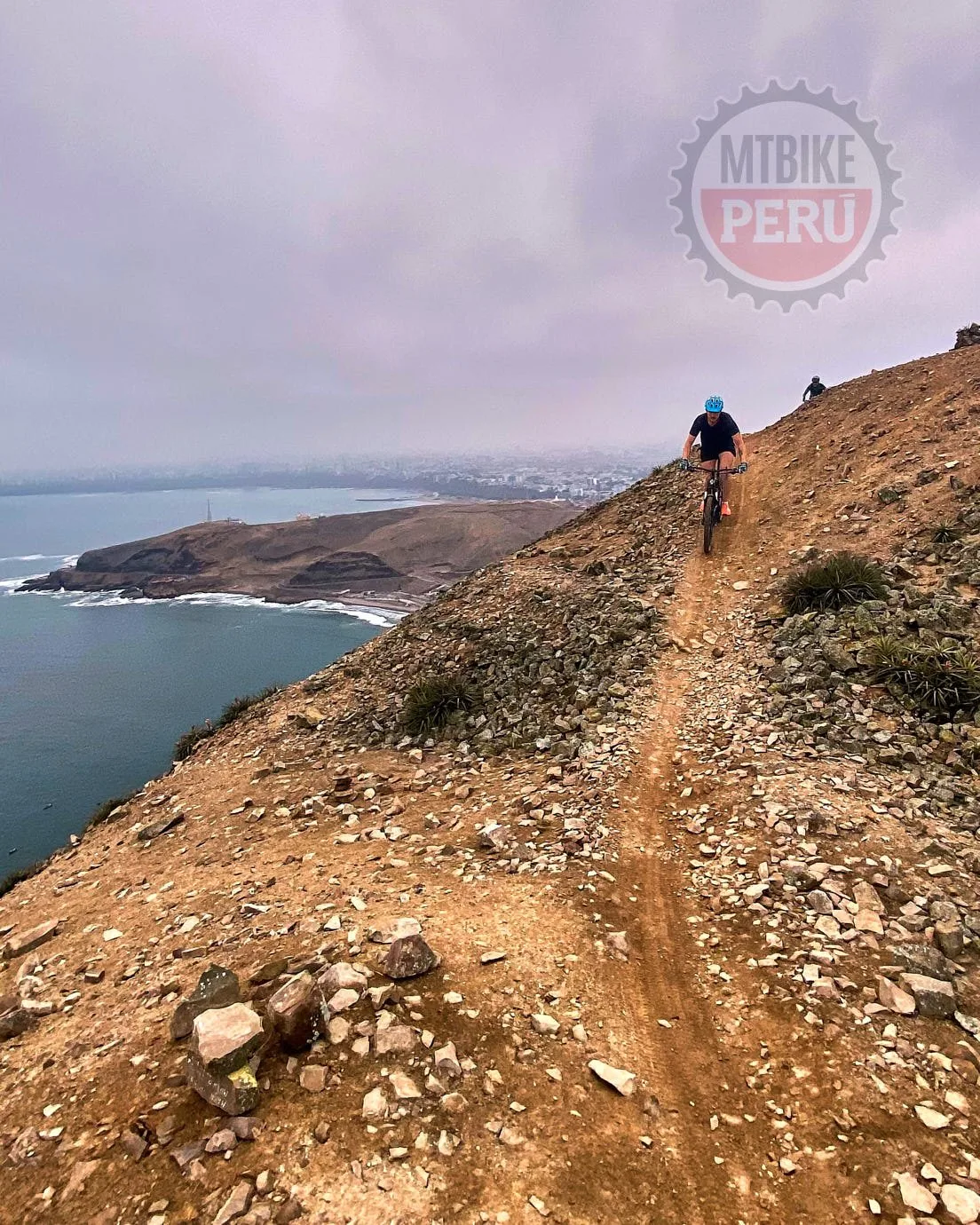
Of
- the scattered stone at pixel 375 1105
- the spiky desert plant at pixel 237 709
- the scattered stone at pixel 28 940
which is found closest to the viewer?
the scattered stone at pixel 375 1105

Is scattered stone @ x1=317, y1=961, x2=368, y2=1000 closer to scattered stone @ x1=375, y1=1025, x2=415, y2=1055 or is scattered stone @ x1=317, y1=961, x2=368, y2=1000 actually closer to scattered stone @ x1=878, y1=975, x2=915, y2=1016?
scattered stone @ x1=375, y1=1025, x2=415, y2=1055

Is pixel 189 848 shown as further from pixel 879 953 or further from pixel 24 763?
pixel 24 763

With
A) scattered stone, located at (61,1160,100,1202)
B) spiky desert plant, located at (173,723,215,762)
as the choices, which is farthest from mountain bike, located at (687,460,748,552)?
scattered stone, located at (61,1160,100,1202)

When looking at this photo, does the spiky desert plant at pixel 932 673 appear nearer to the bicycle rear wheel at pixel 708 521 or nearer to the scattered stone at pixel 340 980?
the bicycle rear wheel at pixel 708 521

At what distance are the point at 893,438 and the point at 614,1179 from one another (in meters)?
18.2

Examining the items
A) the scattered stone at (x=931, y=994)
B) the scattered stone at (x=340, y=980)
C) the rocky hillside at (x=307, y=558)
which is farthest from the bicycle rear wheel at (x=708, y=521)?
the rocky hillside at (x=307, y=558)

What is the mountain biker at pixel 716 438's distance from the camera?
546 inches

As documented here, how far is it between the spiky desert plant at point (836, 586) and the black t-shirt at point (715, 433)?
3.92m

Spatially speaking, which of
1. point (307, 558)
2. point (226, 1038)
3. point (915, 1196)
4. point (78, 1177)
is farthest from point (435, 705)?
point (307, 558)

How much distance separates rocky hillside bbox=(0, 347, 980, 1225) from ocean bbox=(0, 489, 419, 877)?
34.8 meters

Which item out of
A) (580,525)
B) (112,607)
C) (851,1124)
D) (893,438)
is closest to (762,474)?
(893,438)

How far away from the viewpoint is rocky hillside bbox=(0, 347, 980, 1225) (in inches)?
147

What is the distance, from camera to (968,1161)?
139 inches

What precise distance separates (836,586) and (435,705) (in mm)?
7744
